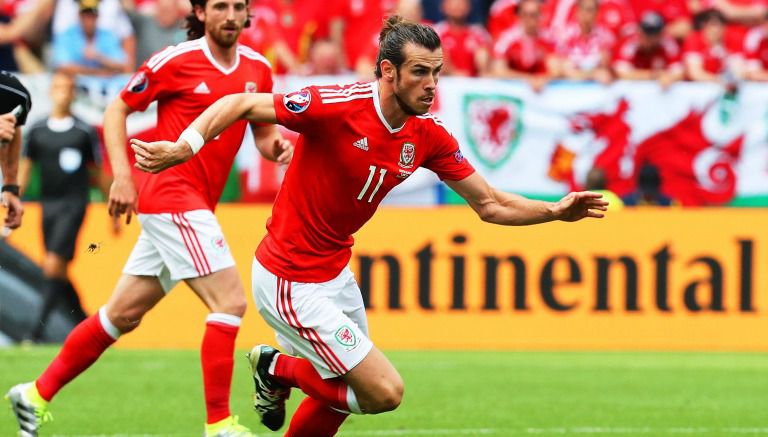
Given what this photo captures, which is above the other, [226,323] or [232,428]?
[226,323]

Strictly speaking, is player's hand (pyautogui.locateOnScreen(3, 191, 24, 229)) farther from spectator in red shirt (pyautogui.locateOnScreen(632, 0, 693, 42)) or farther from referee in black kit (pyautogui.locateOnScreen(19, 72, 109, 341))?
spectator in red shirt (pyautogui.locateOnScreen(632, 0, 693, 42))

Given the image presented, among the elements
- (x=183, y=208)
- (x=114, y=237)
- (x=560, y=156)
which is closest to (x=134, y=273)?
(x=183, y=208)

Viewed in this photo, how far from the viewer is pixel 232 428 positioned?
7543 millimetres

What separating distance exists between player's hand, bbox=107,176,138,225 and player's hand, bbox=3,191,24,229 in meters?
0.65

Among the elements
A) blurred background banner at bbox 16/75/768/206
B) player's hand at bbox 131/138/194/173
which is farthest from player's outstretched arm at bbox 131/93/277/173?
blurred background banner at bbox 16/75/768/206

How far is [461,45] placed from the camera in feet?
52.0

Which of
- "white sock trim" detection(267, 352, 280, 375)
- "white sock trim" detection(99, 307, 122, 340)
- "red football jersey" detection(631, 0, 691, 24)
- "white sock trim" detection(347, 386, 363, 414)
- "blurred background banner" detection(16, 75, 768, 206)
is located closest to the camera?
"white sock trim" detection(347, 386, 363, 414)

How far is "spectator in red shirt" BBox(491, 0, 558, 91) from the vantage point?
51.7ft

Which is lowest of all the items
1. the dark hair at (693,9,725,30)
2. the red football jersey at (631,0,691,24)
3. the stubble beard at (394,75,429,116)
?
the stubble beard at (394,75,429,116)

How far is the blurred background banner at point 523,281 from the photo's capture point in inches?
547

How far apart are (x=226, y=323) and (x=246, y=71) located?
1499mm

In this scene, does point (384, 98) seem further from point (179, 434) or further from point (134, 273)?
point (179, 434)

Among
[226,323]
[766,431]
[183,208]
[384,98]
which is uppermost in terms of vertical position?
[384,98]

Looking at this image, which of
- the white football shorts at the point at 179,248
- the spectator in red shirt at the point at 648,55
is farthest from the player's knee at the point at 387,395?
the spectator in red shirt at the point at 648,55
